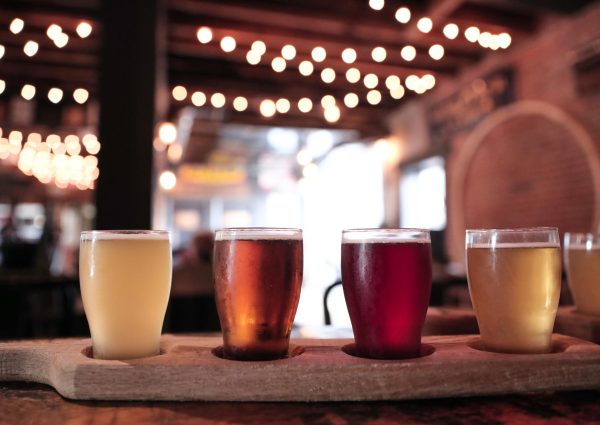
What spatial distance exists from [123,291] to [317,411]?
373mm

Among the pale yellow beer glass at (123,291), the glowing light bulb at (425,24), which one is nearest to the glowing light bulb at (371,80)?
the glowing light bulb at (425,24)

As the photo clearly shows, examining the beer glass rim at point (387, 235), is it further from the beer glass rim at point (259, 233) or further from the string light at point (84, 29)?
the string light at point (84, 29)

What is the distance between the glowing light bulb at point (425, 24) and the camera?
4.96 metres

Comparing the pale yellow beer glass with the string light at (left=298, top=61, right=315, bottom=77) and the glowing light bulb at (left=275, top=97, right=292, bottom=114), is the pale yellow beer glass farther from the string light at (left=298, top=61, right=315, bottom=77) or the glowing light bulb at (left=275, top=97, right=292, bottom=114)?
the glowing light bulb at (left=275, top=97, right=292, bottom=114)

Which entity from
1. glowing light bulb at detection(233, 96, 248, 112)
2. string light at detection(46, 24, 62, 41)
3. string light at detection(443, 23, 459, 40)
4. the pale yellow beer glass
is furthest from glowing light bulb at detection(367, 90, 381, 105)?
the pale yellow beer glass

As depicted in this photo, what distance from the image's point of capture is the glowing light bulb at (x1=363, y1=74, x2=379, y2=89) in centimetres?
674

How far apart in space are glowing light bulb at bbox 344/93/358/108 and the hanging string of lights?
402 cm

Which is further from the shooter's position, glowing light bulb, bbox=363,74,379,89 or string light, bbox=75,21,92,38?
glowing light bulb, bbox=363,74,379,89

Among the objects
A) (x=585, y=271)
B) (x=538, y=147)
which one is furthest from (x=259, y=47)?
(x=585, y=271)

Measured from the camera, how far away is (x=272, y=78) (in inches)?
271

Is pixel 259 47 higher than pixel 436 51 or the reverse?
the reverse

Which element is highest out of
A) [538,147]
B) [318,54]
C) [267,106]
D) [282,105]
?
[318,54]

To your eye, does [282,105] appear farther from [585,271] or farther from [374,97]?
[585,271]

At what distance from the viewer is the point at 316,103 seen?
759 centimetres
